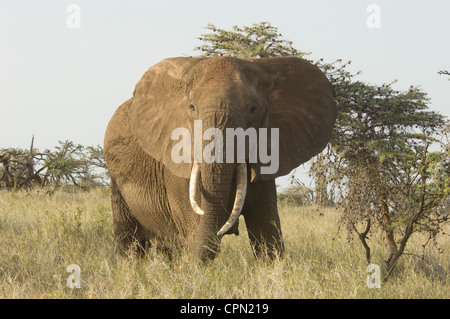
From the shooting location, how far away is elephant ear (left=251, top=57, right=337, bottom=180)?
6285 mm

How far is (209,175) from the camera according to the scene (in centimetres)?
566

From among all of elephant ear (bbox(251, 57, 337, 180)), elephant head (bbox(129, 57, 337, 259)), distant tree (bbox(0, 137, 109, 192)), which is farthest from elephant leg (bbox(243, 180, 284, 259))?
distant tree (bbox(0, 137, 109, 192))

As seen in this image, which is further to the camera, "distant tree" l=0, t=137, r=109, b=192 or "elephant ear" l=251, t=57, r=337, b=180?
"distant tree" l=0, t=137, r=109, b=192

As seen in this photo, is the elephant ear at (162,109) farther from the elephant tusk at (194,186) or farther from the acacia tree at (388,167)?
the acacia tree at (388,167)

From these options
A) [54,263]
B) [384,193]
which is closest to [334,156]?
[384,193]

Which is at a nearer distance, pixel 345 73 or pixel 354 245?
pixel 354 245

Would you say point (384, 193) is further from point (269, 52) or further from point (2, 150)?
point (2, 150)

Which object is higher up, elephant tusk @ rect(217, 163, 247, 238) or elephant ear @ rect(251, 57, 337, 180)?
elephant ear @ rect(251, 57, 337, 180)

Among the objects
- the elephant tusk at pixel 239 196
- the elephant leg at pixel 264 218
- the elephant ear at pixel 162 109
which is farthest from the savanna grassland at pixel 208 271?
the elephant ear at pixel 162 109

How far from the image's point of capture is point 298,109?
21.2 feet

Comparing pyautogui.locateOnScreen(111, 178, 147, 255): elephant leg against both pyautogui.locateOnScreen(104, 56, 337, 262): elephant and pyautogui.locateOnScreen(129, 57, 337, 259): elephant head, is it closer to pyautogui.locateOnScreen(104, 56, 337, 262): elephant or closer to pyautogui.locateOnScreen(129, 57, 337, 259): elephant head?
pyautogui.locateOnScreen(104, 56, 337, 262): elephant

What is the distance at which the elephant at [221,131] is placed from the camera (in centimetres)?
570
